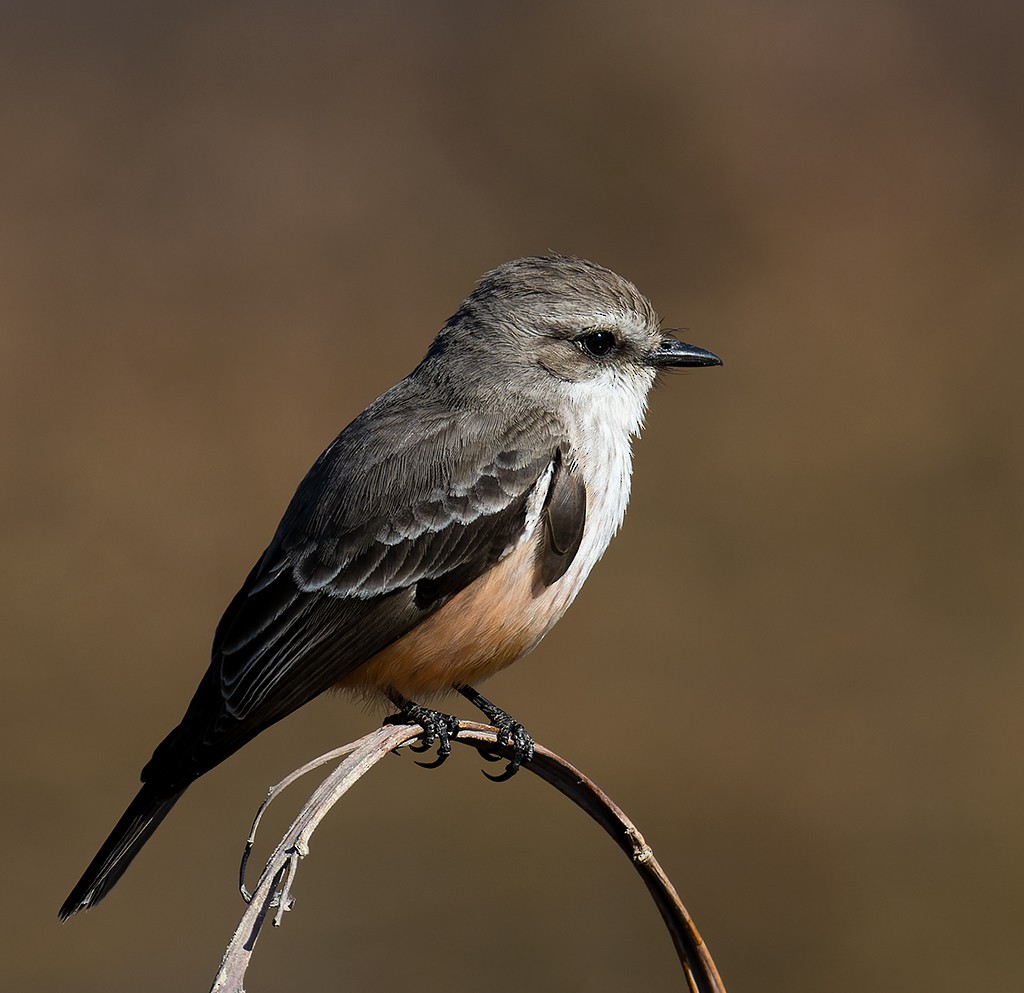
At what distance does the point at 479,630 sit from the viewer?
411 cm

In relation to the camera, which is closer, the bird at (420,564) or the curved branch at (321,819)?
the curved branch at (321,819)

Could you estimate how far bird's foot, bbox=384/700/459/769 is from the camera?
3992 mm

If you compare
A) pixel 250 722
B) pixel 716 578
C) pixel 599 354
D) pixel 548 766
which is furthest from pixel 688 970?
pixel 716 578

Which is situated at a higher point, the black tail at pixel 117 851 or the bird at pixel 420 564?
the bird at pixel 420 564

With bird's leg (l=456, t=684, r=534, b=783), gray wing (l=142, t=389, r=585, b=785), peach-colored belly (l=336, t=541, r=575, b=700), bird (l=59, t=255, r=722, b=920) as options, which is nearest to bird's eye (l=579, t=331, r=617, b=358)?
bird (l=59, t=255, r=722, b=920)

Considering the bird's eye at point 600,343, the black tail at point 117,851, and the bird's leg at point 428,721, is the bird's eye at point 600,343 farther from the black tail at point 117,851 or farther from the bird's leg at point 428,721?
the black tail at point 117,851

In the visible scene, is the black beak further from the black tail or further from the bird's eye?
the black tail

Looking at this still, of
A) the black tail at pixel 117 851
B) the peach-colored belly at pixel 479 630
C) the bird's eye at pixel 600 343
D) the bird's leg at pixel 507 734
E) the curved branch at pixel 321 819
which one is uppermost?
the bird's eye at pixel 600 343

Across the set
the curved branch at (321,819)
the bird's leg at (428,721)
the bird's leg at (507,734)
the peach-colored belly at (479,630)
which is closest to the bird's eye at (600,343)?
the peach-colored belly at (479,630)

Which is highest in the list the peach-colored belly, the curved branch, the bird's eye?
the bird's eye

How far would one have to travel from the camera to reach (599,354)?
4684 millimetres

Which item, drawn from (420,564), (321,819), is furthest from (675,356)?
(321,819)

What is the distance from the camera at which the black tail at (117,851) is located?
12.1ft

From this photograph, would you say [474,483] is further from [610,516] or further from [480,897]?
[480,897]
